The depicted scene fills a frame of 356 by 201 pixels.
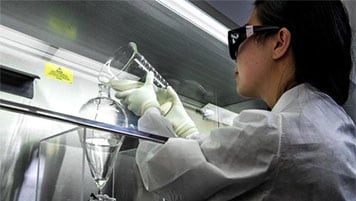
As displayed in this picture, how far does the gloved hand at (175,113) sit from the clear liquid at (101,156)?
0.16 meters

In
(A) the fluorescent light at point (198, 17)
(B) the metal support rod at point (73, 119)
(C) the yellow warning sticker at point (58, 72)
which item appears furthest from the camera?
(C) the yellow warning sticker at point (58, 72)

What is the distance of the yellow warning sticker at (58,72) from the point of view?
41.5 inches

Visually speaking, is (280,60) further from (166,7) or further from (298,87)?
(166,7)

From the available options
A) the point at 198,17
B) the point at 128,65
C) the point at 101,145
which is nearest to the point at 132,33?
the point at 128,65

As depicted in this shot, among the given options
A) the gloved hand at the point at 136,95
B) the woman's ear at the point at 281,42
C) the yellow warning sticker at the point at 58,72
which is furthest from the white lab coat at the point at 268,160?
the yellow warning sticker at the point at 58,72

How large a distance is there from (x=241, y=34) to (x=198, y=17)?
192mm

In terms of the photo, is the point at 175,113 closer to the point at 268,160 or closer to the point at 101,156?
the point at 101,156

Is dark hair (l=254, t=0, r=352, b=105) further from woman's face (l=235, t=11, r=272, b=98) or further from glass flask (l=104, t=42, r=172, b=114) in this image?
glass flask (l=104, t=42, r=172, b=114)

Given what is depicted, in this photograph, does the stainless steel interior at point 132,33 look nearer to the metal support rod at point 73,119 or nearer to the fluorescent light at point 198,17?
the fluorescent light at point 198,17

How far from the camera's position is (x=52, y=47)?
3.48ft

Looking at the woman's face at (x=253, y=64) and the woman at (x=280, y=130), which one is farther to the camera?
the woman's face at (x=253, y=64)

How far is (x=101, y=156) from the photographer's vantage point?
0.99 metres

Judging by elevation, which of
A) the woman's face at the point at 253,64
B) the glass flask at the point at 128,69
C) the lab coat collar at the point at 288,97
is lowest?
the lab coat collar at the point at 288,97

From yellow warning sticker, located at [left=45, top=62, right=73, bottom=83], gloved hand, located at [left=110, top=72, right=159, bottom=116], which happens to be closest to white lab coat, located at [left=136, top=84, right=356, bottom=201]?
gloved hand, located at [left=110, top=72, right=159, bottom=116]
